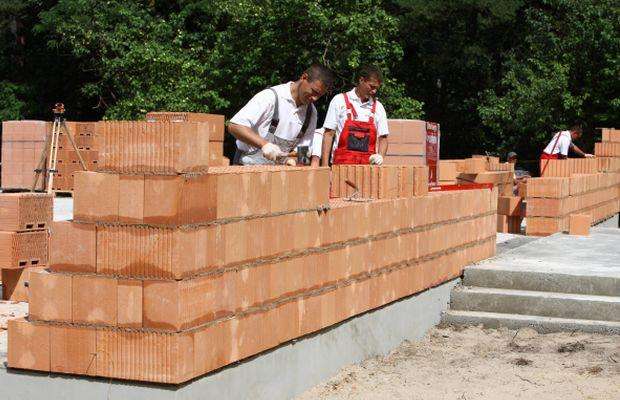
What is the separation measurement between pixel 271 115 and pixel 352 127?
161 cm

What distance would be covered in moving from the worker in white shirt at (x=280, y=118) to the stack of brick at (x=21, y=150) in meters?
19.0

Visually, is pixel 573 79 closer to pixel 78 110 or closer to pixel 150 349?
pixel 78 110

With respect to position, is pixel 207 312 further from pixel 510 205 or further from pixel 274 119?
pixel 510 205

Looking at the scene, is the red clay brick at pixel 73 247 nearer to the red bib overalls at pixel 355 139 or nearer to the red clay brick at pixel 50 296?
the red clay brick at pixel 50 296

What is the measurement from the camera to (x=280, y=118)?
25.3 ft

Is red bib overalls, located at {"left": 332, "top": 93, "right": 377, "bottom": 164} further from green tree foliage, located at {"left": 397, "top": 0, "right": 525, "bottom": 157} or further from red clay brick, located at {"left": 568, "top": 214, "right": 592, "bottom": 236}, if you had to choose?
green tree foliage, located at {"left": 397, "top": 0, "right": 525, "bottom": 157}

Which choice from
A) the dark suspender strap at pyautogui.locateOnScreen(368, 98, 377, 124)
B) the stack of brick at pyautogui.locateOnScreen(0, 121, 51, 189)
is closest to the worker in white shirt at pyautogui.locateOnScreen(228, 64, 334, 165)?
the dark suspender strap at pyautogui.locateOnScreen(368, 98, 377, 124)

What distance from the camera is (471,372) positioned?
25.4 feet

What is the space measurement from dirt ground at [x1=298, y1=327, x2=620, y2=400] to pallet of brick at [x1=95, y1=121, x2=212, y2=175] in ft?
6.77

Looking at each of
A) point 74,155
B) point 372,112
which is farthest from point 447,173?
point 74,155

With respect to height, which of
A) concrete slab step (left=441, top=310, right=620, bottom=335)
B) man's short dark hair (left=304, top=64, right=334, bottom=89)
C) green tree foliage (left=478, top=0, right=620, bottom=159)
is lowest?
concrete slab step (left=441, top=310, right=620, bottom=335)

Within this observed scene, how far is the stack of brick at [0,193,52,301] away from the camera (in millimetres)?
8766

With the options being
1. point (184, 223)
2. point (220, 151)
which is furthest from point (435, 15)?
point (184, 223)

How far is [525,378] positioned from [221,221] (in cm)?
300
